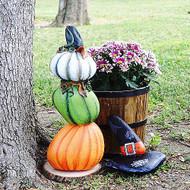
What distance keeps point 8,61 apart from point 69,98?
579mm

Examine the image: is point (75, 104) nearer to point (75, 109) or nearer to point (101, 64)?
point (75, 109)

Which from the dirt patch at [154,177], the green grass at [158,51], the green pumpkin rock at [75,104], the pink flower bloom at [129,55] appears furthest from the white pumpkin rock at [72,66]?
the green grass at [158,51]

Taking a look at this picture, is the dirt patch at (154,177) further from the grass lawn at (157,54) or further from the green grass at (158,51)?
the green grass at (158,51)

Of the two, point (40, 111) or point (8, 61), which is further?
point (40, 111)

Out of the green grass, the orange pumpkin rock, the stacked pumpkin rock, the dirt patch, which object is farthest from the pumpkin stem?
the green grass

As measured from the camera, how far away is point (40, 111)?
16.4 feet

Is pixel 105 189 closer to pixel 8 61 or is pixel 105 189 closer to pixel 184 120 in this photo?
pixel 8 61

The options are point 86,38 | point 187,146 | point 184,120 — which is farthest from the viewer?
point 86,38

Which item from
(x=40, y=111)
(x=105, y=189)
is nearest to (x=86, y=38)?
(x=40, y=111)

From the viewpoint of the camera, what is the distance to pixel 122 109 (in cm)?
331

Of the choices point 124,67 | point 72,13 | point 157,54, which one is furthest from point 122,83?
point 72,13

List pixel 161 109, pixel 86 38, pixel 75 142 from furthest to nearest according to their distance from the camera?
pixel 86 38, pixel 161 109, pixel 75 142

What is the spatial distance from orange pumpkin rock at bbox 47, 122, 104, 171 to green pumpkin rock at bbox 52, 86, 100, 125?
0.11 m

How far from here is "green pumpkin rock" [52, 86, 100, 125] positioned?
2.93m
